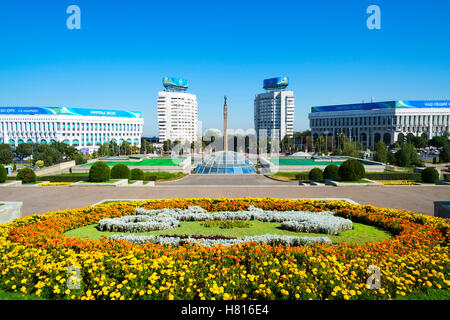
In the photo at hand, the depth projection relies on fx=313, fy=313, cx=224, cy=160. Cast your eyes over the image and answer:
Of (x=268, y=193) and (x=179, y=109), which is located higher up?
(x=179, y=109)

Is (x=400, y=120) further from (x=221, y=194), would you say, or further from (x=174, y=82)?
(x=221, y=194)

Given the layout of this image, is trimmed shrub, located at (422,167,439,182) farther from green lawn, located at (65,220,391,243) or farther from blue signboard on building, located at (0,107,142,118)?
blue signboard on building, located at (0,107,142,118)

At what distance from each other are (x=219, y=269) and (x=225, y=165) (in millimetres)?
30433

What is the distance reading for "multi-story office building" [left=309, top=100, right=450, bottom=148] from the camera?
95.5m

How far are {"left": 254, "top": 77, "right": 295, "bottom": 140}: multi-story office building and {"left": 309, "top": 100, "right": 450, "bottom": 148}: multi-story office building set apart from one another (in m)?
18.7

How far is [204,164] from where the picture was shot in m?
37.5

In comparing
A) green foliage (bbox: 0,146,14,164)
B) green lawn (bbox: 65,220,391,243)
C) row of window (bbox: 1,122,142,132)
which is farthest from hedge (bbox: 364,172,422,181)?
row of window (bbox: 1,122,142,132)

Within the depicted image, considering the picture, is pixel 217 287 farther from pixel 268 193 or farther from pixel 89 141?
pixel 89 141

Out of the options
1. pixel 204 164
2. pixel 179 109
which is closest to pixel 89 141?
pixel 179 109

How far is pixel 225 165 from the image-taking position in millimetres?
35844

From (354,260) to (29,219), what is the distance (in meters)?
9.07

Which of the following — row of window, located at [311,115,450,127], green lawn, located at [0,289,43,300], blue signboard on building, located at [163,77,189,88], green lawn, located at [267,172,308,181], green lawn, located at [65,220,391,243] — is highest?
blue signboard on building, located at [163,77,189,88]

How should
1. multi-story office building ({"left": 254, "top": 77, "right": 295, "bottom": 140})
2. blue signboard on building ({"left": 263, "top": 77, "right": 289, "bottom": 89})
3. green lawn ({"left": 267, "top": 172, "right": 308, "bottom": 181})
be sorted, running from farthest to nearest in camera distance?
blue signboard on building ({"left": 263, "top": 77, "right": 289, "bottom": 89}), multi-story office building ({"left": 254, "top": 77, "right": 295, "bottom": 140}), green lawn ({"left": 267, "top": 172, "right": 308, "bottom": 181})

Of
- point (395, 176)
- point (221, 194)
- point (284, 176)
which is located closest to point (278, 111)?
point (284, 176)
